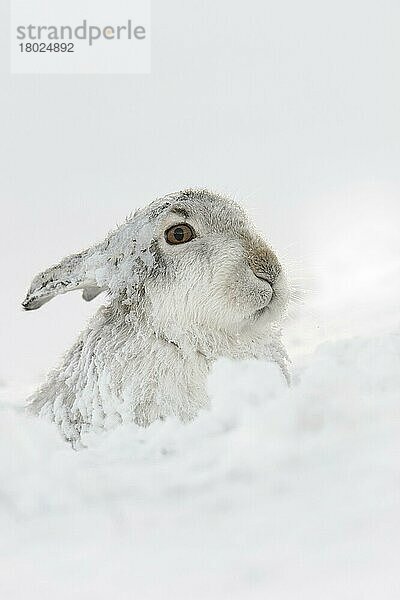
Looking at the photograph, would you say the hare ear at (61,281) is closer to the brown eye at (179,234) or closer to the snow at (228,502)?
the brown eye at (179,234)

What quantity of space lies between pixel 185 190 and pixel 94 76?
2.74ft

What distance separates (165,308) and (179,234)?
0.21m

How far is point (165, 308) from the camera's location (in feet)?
8.18

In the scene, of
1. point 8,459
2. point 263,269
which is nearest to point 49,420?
point 8,459

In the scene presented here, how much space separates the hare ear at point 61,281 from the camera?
2.63m

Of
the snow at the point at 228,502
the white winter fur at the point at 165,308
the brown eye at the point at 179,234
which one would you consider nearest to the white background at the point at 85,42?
the white winter fur at the point at 165,308

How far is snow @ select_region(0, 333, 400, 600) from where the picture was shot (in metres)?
1.81

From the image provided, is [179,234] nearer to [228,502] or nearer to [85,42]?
[228,502]

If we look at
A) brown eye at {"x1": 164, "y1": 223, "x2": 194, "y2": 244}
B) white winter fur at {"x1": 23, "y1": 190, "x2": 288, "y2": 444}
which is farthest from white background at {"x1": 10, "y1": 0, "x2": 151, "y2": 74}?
brown eye at {"x1": 164, "y1": 223, "x2": 194, "y2": 244}

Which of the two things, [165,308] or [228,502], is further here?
[165,308]

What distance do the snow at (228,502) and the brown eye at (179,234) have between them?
0.40 metres

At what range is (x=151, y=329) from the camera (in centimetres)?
253

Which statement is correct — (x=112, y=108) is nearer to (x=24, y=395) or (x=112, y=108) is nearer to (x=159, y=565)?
(x=24, y=395)

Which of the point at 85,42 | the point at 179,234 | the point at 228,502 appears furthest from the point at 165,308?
the point at 85,42
